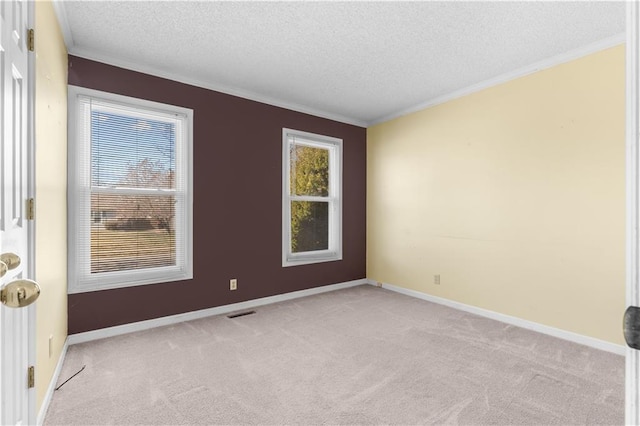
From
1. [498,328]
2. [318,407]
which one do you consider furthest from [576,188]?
[318,407]

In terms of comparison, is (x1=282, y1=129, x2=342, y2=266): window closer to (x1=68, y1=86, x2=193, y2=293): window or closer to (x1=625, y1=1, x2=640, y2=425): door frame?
(x1=68, y1=86, x2=193, y2=293): window

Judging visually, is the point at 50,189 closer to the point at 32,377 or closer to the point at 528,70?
the point at 32,377

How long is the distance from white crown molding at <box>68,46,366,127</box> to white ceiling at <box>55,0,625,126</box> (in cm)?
1

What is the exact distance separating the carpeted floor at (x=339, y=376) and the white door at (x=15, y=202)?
30.1 inches

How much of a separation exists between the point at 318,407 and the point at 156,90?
3.22 metres

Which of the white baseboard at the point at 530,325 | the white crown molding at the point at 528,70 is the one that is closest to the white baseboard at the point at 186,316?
the white baseboard at the point at 530,325

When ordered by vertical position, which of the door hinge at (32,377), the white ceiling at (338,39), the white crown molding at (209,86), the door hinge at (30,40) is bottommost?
the door hinge at (32,377)

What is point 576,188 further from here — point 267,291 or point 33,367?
point 33,367

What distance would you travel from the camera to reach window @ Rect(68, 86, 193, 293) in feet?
9.24

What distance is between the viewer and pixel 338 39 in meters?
2.64

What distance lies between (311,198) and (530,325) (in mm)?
2937

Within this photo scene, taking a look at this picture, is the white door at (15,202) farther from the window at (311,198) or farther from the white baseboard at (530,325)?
the white baseboard at (530,325)

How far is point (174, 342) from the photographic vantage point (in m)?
2.80

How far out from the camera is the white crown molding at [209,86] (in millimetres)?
2851
